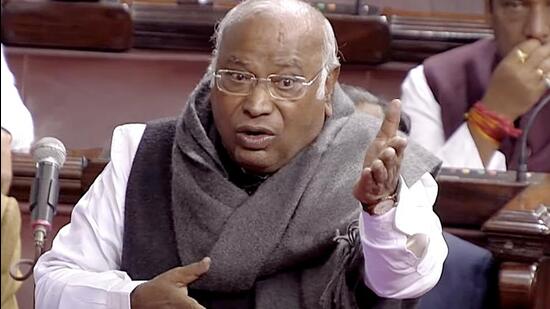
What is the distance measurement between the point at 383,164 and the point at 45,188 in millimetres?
474

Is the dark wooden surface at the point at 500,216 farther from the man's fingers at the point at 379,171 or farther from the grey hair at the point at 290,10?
the man's fingers at the point at 379,171

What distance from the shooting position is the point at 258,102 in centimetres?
210

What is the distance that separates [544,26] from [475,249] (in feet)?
3.09

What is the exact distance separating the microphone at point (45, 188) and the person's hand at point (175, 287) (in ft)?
1.12

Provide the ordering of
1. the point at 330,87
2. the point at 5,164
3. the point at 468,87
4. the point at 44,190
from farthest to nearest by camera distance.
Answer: the point at 468,87 < the point at 330,87 < the point at 44,190 < the point at 5,164

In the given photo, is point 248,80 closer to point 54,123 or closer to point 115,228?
point 115,228

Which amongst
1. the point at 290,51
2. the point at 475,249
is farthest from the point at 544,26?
the point at 290,51

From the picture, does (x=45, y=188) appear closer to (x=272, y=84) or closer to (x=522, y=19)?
(x=272, y=84)

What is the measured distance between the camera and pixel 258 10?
2.14 meters

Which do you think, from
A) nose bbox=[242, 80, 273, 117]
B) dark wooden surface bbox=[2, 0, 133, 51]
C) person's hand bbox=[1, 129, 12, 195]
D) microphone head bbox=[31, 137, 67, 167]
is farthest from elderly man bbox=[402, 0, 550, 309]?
person's hand bbox=[1, 129, 12, 195]

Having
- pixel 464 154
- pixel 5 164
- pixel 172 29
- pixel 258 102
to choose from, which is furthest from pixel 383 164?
pixel 172 29

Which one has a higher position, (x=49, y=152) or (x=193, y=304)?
(x=49, y=152)

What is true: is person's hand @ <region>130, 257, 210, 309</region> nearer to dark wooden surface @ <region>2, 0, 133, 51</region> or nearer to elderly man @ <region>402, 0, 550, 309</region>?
elderly man @ <region>402, 0, 550, 309</region>

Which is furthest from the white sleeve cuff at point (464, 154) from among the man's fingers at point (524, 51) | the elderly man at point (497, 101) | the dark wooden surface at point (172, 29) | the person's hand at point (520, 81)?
the dark wooden surface at point (172, 29)
